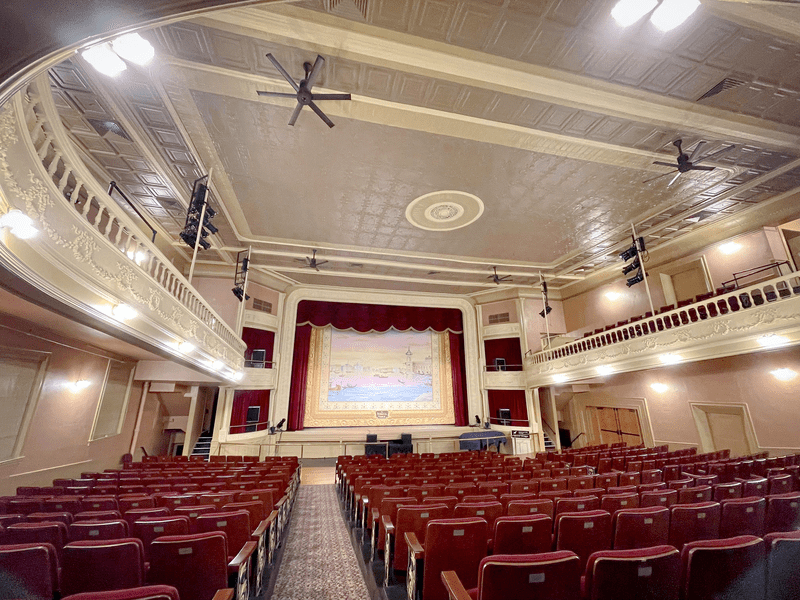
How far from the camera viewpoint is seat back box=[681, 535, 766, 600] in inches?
65.2

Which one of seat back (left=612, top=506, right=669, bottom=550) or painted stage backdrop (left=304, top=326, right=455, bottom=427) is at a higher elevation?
painted stage backdrop (left=304, top=326, right=455, bottom=427)

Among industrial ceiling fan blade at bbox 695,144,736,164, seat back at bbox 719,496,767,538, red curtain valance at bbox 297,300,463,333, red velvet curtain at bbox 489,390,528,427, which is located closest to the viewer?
seat back at bbox 719,496,767,538

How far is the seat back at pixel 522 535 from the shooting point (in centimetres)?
222

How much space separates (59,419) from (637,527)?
8566mm

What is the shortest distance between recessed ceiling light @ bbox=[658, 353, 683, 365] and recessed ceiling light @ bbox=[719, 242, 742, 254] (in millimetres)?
4071

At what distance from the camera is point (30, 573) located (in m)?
1.86

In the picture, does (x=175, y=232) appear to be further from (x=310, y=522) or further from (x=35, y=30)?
(x=35, y=30)

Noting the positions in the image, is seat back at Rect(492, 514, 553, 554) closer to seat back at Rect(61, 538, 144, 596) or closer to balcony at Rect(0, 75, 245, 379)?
seat back at Rect(61, 538, 144, 596)

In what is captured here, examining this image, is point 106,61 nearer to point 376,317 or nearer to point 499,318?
point 376,317

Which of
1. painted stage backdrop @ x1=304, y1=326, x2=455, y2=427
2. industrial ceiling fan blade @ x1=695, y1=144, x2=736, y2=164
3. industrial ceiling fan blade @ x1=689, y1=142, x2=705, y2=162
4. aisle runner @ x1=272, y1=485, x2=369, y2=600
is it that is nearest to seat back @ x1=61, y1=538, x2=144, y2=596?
aisle runner @ x1=272, y1=485, x2=369, y2=600

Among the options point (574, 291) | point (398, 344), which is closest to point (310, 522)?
point (398, 344)

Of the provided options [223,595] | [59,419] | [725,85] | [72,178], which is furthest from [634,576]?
[59,419]

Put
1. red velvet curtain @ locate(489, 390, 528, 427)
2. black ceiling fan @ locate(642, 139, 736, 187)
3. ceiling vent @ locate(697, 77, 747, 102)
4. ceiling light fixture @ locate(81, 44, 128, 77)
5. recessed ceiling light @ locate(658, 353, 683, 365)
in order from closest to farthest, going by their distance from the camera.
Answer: ceiling light fixture @ locate(81, 44, 128, 77) → ceiling vent @ locate(697, 77, 747, 102) → black ceiling fan @ locate(642, 139, 736, 187) → recessed ceiling light @ locate(658, 353, 683, 365) → red velvet curtain @ locate(489, 390, 528, 427)

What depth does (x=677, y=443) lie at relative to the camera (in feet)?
31.0
